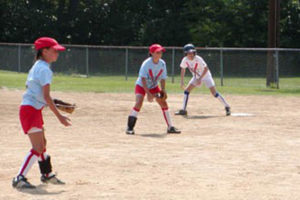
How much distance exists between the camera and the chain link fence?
34.7m

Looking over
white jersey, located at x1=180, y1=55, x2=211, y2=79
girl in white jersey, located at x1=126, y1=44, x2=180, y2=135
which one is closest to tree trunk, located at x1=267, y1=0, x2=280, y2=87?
white jersey, located at x1=180, y1=55, x2=211, y2=79

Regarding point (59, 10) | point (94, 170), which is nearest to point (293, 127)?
point (94, 170)

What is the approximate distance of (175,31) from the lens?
47.4m

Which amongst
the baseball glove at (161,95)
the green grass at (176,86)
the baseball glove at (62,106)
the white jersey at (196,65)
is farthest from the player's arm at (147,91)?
the green grass at (176,86)

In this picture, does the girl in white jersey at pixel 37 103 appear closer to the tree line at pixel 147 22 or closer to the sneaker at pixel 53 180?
the sneaker at pixel 53 180

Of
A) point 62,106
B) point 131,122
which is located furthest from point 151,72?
point 62,106

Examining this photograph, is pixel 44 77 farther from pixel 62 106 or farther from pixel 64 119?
pixel 62 106

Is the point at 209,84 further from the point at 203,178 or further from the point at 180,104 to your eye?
the point at 203,178

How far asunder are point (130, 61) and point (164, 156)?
26060 millimetres

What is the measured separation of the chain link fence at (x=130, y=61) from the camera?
34688 millimetres

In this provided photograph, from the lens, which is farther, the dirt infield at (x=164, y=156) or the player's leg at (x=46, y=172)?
the player's leg at (x=46, y=172)

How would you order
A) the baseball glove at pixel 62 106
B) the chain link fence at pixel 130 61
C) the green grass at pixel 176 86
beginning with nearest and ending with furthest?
1. the baseball glove at pixel 62 106
2. the green grass at pixel 176 86
3. the chain link fence at pixel 130 61

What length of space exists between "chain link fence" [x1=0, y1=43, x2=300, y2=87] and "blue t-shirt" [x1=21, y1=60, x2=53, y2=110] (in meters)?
24.0

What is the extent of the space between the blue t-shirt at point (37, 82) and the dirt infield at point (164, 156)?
40.9 inches
